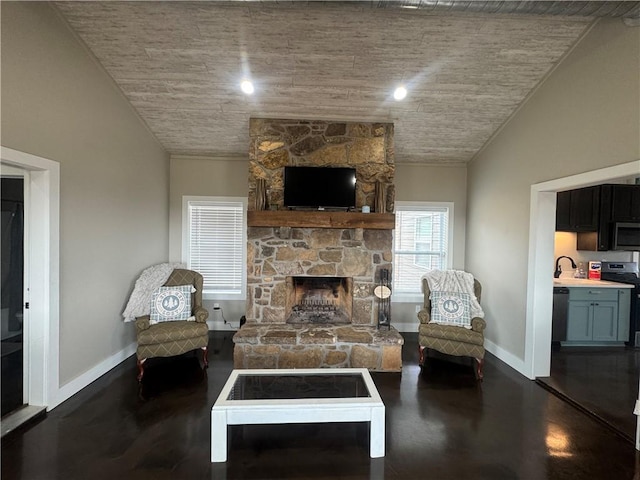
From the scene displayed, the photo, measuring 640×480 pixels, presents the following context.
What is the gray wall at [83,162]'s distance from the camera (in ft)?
8.22

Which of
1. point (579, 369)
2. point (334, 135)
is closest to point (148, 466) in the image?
point (334, 135)

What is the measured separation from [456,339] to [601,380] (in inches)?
63.2

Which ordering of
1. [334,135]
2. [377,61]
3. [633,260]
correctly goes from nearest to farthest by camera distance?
[377,61] < [334,135] < [633,260]

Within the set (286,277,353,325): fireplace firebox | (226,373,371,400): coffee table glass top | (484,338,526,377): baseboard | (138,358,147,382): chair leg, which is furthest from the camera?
(286,277,353,325): fireplace firebox

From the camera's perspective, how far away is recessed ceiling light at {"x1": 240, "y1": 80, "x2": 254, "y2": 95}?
352cm

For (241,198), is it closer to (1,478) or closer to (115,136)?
(115,136)

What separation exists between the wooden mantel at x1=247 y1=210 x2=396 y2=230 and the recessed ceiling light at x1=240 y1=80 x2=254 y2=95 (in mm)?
1402

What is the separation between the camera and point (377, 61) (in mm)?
3289

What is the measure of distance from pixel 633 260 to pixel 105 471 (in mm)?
7132

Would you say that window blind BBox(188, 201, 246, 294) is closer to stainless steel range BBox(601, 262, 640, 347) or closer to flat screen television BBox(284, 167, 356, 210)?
flat screen television BBox(284, 167, 356, 210)

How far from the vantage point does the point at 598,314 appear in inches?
174

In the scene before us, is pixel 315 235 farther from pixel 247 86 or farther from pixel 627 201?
pixel 627 201

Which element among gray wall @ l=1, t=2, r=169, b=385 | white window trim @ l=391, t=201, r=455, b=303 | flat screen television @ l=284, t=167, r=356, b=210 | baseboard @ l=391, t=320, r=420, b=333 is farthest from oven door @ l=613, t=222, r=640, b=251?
gray wall @ l=1, t=2, r=169, b=385

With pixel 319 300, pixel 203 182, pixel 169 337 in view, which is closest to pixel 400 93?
pixel 319 300
